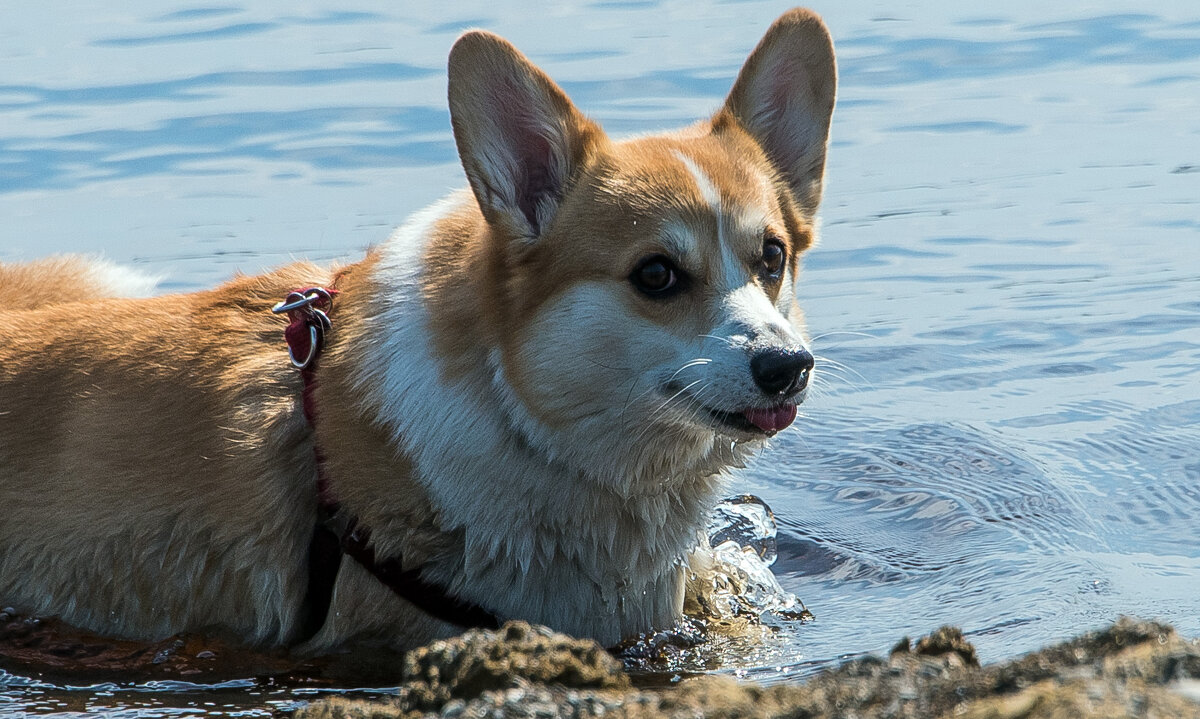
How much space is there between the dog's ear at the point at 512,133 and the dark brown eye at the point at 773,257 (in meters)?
0.49

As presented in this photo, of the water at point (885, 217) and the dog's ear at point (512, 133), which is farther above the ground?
the dog's ear at point (512, 133)

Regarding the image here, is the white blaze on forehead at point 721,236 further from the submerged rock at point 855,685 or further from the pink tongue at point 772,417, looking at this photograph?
the submerged rock at point 855,685

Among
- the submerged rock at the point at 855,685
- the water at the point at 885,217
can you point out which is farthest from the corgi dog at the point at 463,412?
the submerged rock at the point at 855,685

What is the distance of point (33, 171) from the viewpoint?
28.5 ft

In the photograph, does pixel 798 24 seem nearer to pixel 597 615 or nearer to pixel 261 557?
pixel 597 615

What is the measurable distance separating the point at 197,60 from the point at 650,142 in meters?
7.85

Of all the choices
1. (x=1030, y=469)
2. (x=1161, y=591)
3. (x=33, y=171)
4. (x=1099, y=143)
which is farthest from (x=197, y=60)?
(x=1161, y=591)

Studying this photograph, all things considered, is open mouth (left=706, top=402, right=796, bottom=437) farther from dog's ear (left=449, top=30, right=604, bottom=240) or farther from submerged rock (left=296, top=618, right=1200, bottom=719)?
submerged rock (left=296, top=618, right=1200, bottom=719)

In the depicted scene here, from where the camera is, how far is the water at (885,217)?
4340mm

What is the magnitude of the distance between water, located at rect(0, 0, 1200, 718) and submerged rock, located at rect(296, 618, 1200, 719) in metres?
1.10

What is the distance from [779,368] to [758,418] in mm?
162

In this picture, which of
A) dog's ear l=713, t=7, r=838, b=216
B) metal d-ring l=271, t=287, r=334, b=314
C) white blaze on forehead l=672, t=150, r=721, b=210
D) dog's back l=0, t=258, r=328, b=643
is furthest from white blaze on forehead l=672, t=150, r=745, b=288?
dog's back l=0, t=258, r=328, b=643

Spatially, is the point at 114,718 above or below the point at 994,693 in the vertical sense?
below

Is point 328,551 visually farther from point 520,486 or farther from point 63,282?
point 63,282
